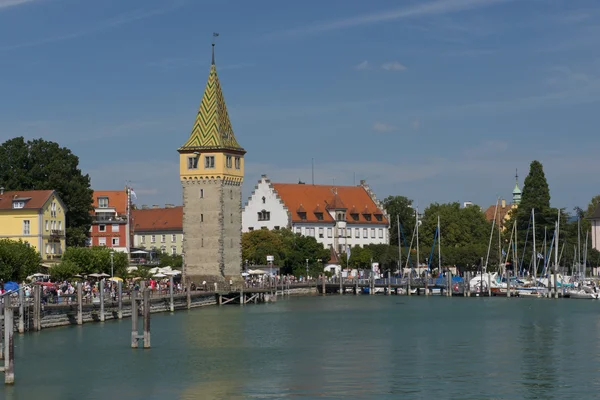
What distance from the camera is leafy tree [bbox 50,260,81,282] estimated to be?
81.6 m

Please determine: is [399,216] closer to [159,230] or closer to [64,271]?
[159,230]

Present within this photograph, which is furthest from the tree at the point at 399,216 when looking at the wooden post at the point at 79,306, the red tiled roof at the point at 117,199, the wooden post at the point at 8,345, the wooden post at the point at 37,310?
the wooden post at the point at 8,345

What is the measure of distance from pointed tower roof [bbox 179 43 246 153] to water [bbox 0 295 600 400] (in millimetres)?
22899

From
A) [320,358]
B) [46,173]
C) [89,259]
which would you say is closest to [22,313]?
[320,358]

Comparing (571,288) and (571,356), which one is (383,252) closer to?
(571,288)

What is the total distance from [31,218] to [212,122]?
58.3 feet

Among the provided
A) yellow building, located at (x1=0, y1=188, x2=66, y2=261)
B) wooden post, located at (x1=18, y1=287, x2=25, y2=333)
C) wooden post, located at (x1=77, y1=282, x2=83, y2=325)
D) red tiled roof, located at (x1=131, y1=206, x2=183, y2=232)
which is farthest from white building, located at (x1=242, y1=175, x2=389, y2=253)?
wooden post, located at (x1=18, y1=287, x2=25, y2=333)

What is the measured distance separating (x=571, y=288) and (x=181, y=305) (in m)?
36.4

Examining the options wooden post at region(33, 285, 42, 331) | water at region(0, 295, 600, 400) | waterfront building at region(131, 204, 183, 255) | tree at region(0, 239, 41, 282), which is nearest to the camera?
water at region(0, 295, 600, 400)

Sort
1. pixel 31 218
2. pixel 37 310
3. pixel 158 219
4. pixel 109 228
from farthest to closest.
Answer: pixel 158 219, pixel 109 228, pixel 31 218, pixel 37 310

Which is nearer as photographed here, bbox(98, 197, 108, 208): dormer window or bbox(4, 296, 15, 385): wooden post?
bbox(4, 296, 15, 385): wooden post

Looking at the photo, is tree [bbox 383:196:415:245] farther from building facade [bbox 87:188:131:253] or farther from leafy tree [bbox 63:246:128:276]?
leafy tree [bbox 63:246:128:276]

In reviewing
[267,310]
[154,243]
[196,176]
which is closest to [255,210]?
[154,243]

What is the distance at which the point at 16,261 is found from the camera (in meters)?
75.2
